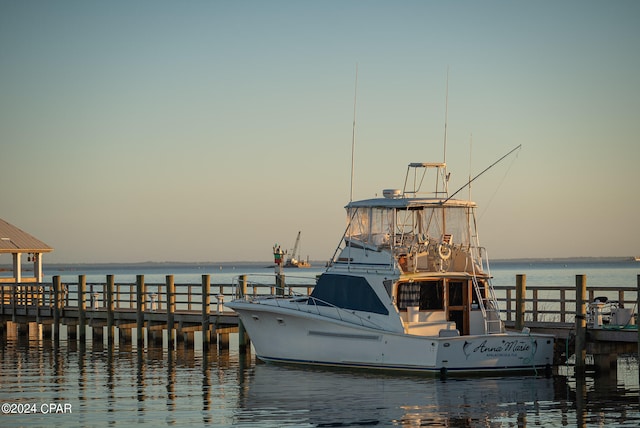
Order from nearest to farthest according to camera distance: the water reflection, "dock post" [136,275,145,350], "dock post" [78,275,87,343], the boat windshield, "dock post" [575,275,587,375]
Answer: 1. the water reflection
2. "dock post" [575,275,587,375]
3. the boat windshield
4. "dock post" [136,275,145,350]
5. "dock post" [78,275,87,343]

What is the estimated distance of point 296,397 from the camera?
884 inches

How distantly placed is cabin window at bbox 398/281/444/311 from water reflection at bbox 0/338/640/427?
1.89m

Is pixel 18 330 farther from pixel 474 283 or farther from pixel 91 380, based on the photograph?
pixel 474 283

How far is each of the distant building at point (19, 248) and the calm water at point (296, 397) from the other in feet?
52.8

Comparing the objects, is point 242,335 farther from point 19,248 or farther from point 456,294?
point 19,248

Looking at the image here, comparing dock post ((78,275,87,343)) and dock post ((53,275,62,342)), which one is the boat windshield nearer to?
dock post ((78,275,87,343))

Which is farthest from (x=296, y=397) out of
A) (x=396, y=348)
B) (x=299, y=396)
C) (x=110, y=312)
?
(x=110, y=312)

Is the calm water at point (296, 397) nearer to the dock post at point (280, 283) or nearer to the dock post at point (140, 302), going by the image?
the dock post at point (280, 283)

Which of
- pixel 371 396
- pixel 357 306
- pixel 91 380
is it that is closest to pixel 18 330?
pixel 91 380

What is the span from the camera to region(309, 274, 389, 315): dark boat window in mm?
25414

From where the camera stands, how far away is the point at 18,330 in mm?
42250

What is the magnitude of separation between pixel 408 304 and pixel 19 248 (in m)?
24.6

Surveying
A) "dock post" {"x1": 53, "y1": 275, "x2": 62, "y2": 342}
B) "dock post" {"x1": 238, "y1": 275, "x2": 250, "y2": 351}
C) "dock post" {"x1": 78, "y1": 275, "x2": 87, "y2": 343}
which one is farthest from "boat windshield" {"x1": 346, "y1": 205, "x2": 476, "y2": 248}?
"dock post" {"x1": 53, "y1": 275, "x2": 62, "y2": 342}

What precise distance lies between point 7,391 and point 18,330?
18407 millimetres
